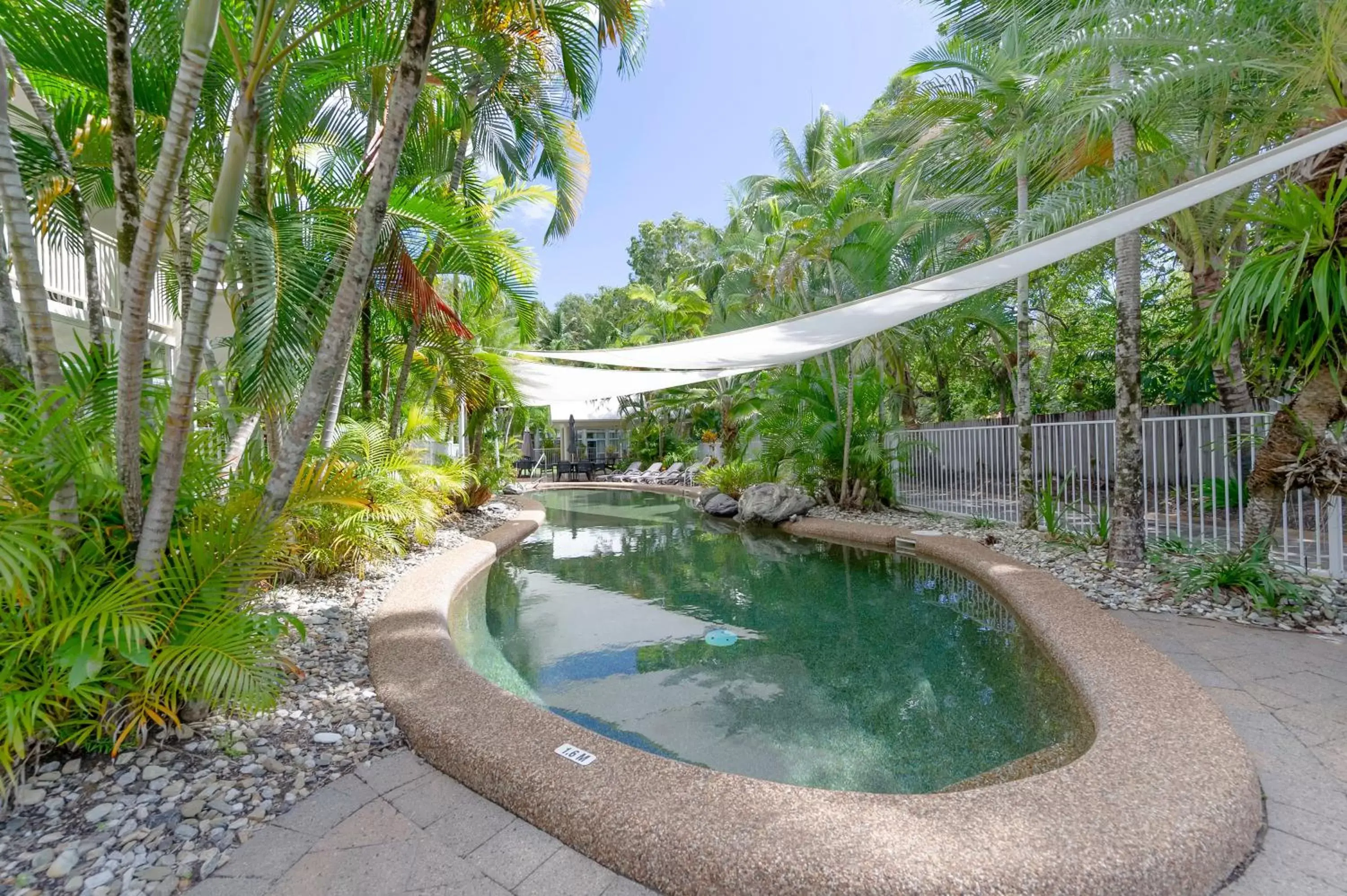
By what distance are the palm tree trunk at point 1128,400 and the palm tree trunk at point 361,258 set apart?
520 centimetres

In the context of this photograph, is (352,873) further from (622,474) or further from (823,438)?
(622,474)

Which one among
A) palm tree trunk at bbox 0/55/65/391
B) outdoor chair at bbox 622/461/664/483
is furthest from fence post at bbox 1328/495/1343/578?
outdoor chair at bbox 622/461/664/483

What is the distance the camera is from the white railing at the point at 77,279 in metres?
5.65

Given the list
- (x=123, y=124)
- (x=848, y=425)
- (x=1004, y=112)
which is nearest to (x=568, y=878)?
(x=123, y=124)

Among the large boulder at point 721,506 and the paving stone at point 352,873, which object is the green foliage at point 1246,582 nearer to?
the paving stone at point 352,873

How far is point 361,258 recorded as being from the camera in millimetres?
2232

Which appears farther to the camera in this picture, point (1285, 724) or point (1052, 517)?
point (1052, 517)

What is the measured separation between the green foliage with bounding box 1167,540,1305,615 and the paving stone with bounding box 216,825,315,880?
506 cm

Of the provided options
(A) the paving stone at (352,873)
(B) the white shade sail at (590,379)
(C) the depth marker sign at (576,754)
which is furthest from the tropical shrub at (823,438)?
(A) the paving stone at (352,873)

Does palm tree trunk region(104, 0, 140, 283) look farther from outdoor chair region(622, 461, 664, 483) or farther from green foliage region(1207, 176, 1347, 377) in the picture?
outdoor chair region(622, 461, 664, 483)

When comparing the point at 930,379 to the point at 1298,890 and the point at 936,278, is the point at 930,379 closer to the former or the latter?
the point at 936,278

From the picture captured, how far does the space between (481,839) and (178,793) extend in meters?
1.09

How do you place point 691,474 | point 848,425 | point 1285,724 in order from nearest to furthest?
point 1285,724
point 848,425
point 691,474

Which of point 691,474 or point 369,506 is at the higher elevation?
point 369,506
